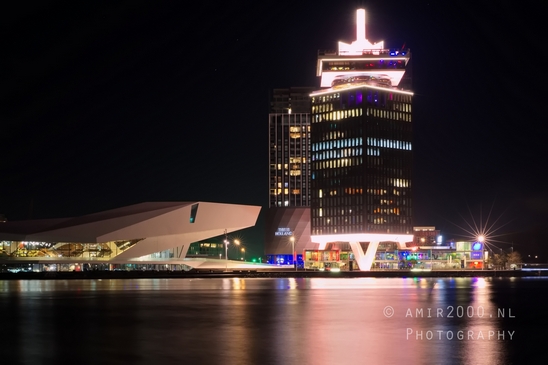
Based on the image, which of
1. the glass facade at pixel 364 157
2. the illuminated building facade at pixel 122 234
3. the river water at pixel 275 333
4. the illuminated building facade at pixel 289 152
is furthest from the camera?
the illuminated building facade at pixel 289 152

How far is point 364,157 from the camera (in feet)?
452

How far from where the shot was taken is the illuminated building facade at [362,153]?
138500 millimetres

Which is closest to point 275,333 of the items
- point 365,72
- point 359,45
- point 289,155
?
point 365,72

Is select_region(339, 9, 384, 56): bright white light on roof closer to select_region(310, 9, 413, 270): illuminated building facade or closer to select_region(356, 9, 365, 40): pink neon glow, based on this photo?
select_region(356, 9, 365, 40): pink neon glow

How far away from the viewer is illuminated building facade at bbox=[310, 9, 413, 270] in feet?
454

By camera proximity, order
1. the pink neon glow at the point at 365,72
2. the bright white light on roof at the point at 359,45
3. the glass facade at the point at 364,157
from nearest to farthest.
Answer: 1. the glass facade at the point at 364,157
2. the pink neon glow at the point at 365,72
3. the bright white light on roof at the point at 359,45

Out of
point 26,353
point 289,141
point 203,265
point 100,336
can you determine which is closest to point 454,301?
point 100,336

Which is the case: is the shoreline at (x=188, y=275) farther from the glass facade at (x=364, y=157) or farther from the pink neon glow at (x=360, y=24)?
the pink neon glow at (x=360, y=24)

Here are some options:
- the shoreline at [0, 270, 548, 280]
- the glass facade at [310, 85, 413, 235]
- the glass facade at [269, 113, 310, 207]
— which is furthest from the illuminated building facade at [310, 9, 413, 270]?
the shoreline at [0, 270, 548, 280]

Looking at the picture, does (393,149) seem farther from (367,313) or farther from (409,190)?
(367,313)

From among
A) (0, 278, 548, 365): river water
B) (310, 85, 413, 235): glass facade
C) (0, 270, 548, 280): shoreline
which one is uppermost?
(310, 85, 413, 235): glass facade

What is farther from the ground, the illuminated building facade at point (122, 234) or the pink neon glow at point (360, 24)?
the pink neon glow at point (360, 24)

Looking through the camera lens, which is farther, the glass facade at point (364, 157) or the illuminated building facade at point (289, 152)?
the illuminated building facade at point (289, 152)

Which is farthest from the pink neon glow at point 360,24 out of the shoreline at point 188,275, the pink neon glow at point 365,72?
the shoreline at point 188,275
